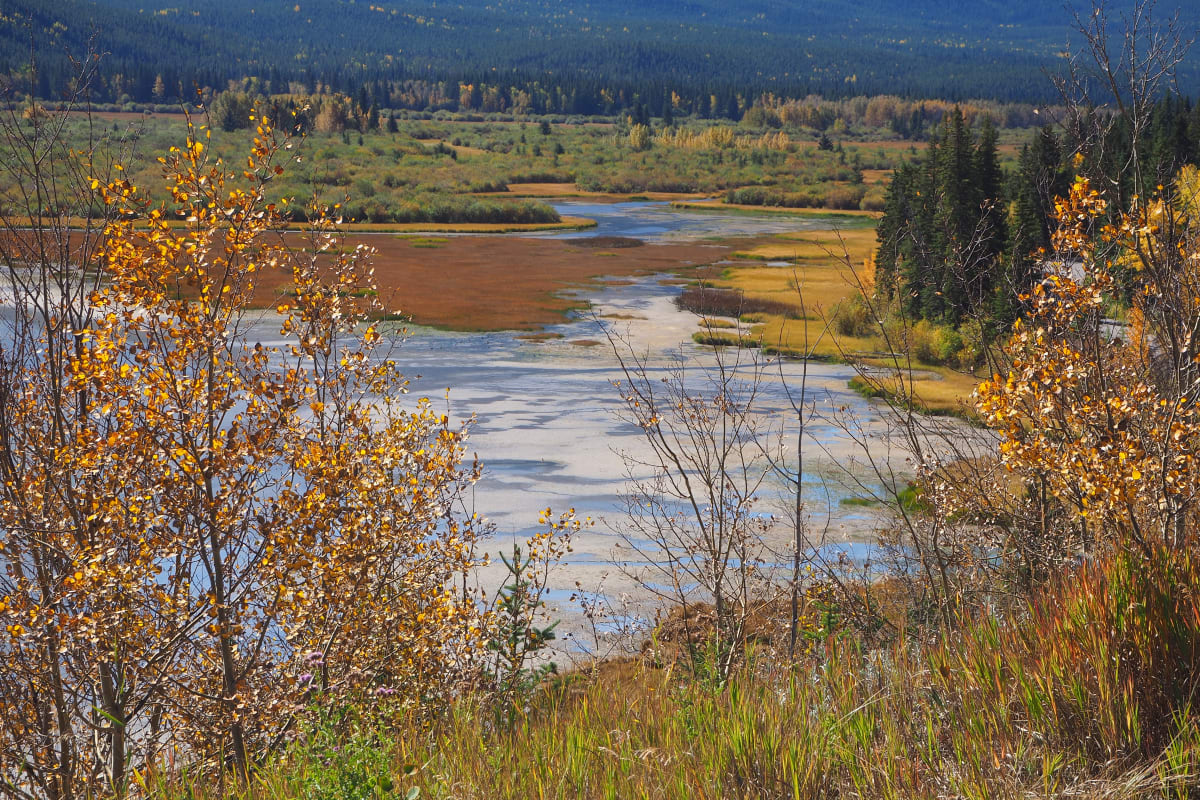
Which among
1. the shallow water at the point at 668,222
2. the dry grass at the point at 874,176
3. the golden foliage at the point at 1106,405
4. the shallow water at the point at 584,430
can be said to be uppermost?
the dry grass at the point at 874,176

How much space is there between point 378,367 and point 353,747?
456 cm

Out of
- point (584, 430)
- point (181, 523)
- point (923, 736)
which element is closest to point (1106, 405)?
point (923, 736)

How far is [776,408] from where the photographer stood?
76.5 feet

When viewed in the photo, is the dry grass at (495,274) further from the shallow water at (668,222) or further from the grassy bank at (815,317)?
the shallow water at (668,222)

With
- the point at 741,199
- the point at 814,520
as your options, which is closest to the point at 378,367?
the point at 814,520

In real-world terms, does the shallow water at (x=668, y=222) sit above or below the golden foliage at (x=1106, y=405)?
below

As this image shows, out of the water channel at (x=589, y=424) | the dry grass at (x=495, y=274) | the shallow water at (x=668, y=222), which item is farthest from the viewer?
the shallow water at (x=668, y=222)

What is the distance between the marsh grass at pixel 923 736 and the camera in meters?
3.69

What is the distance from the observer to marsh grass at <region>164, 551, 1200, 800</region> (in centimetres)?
369

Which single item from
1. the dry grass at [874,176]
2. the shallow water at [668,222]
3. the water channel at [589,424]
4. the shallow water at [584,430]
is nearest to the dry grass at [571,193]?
the shallow water at [668,222]

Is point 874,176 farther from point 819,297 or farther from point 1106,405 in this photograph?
point 1106,405

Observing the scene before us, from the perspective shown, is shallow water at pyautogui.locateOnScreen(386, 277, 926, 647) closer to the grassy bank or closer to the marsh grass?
the grassy bank

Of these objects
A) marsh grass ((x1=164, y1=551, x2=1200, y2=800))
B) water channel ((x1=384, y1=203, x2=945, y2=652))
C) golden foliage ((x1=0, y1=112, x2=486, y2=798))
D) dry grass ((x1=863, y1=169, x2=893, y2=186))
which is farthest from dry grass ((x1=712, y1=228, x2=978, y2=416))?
dry grass ((x1=863, y1=169, x2=893, y2=186))

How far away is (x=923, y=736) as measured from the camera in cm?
405
